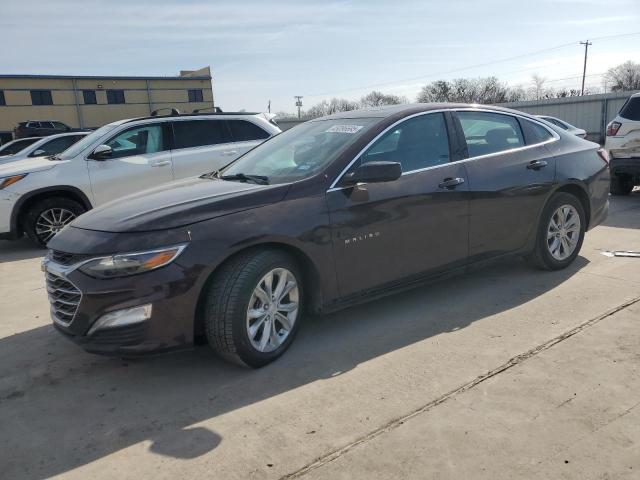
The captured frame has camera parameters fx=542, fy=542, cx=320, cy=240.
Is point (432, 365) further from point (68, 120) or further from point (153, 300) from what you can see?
point (68, 120)

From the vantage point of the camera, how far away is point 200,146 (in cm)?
846

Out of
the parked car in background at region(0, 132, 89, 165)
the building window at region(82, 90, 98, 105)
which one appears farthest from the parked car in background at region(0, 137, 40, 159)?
the building window at region(82, 90, 98, 105)

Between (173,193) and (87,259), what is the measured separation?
0.87m

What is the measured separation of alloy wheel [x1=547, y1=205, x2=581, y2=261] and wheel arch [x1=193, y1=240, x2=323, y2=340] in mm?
2602

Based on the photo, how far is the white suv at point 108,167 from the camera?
295 inches

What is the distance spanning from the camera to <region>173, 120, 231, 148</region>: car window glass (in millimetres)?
8336

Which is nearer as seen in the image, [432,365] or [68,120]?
[432,365]

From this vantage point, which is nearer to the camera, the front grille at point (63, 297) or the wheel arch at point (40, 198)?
the front grille at point (63, 297)

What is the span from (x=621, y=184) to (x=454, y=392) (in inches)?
344

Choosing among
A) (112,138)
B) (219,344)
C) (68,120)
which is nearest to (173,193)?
(219,344)

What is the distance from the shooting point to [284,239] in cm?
352

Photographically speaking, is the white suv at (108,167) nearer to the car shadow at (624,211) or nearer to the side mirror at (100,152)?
the side mirror at (100,152)

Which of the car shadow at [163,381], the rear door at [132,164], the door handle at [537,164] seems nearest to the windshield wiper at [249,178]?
the car shadow at [163,381]

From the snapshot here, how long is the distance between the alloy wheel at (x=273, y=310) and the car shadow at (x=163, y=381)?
0.19 meters
